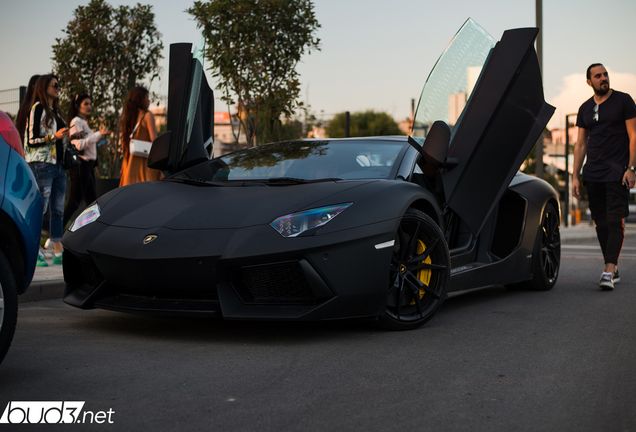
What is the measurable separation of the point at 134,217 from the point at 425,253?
178 centimetres

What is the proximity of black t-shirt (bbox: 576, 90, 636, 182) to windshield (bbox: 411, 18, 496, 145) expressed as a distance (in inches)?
78.0

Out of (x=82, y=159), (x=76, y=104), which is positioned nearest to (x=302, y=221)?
(x=82, y=159)

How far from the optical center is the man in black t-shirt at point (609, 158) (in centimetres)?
639

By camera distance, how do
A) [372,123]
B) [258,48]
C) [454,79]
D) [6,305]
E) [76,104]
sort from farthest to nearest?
[372,123]
[258,48]
[76,104]
[454,79]
[6,305]

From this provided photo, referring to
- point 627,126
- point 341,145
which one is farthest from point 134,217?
point 627,126

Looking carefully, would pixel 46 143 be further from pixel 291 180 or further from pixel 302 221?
pixel 302 221

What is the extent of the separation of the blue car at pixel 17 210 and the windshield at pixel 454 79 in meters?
2.59

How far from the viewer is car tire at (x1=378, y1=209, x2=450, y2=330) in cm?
421

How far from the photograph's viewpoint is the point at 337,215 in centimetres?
386

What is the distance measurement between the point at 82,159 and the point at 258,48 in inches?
154

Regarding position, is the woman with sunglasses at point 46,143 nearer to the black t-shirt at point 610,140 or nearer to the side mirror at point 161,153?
the side mirror at point 161,153

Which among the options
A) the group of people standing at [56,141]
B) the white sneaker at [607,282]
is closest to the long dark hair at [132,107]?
the group of people standing at [56,141]

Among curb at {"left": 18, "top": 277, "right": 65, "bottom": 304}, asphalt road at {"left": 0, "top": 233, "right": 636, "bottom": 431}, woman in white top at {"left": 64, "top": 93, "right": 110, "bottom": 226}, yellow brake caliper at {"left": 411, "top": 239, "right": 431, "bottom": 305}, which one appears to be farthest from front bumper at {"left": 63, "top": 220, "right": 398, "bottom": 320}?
woman in white top at {"left": 64, "top": 93, "right": 110, "bottom": 226}

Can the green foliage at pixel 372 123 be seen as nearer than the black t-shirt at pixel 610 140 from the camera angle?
No
